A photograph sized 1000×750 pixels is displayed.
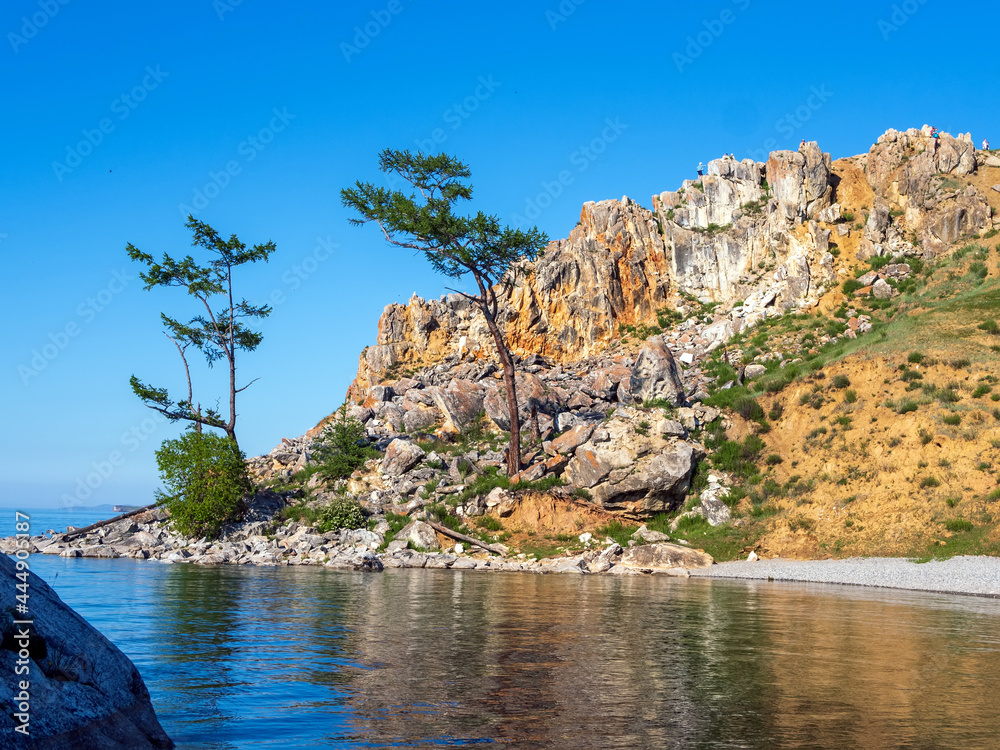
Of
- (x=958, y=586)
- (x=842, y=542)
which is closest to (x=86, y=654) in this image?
(x=958, y=586)

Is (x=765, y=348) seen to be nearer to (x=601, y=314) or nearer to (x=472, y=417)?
(x=601, y=314)

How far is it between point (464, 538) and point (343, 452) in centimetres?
1204

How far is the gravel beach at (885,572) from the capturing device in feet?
86.9

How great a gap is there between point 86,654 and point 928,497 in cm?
3623

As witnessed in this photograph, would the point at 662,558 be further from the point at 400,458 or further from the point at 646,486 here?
the point at 400,458

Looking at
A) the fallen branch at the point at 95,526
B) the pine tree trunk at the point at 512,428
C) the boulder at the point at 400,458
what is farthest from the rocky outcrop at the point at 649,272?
the fallen branch at the point at 95,526

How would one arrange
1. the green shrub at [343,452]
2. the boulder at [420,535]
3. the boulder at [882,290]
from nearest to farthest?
the boulder at [420,535], the green shrub at [343,452], the boulder at [882,290]

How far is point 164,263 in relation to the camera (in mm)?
43969

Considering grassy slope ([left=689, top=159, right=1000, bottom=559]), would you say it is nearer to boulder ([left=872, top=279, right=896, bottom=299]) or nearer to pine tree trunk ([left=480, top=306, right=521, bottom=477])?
boulder ([left=872, top=279, right=896, bottom=299])

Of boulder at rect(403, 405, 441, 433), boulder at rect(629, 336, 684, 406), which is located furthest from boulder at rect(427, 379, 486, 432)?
boulder at rect(629, 336, 684, 406)

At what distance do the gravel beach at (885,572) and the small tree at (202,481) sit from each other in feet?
79.6

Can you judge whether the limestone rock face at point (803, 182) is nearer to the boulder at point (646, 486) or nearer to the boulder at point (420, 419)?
the boulder at point (646, 486)

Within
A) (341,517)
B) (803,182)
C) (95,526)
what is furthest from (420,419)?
(803,182)

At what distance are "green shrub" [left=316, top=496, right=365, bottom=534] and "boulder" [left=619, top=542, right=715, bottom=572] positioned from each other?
45.3 ft
